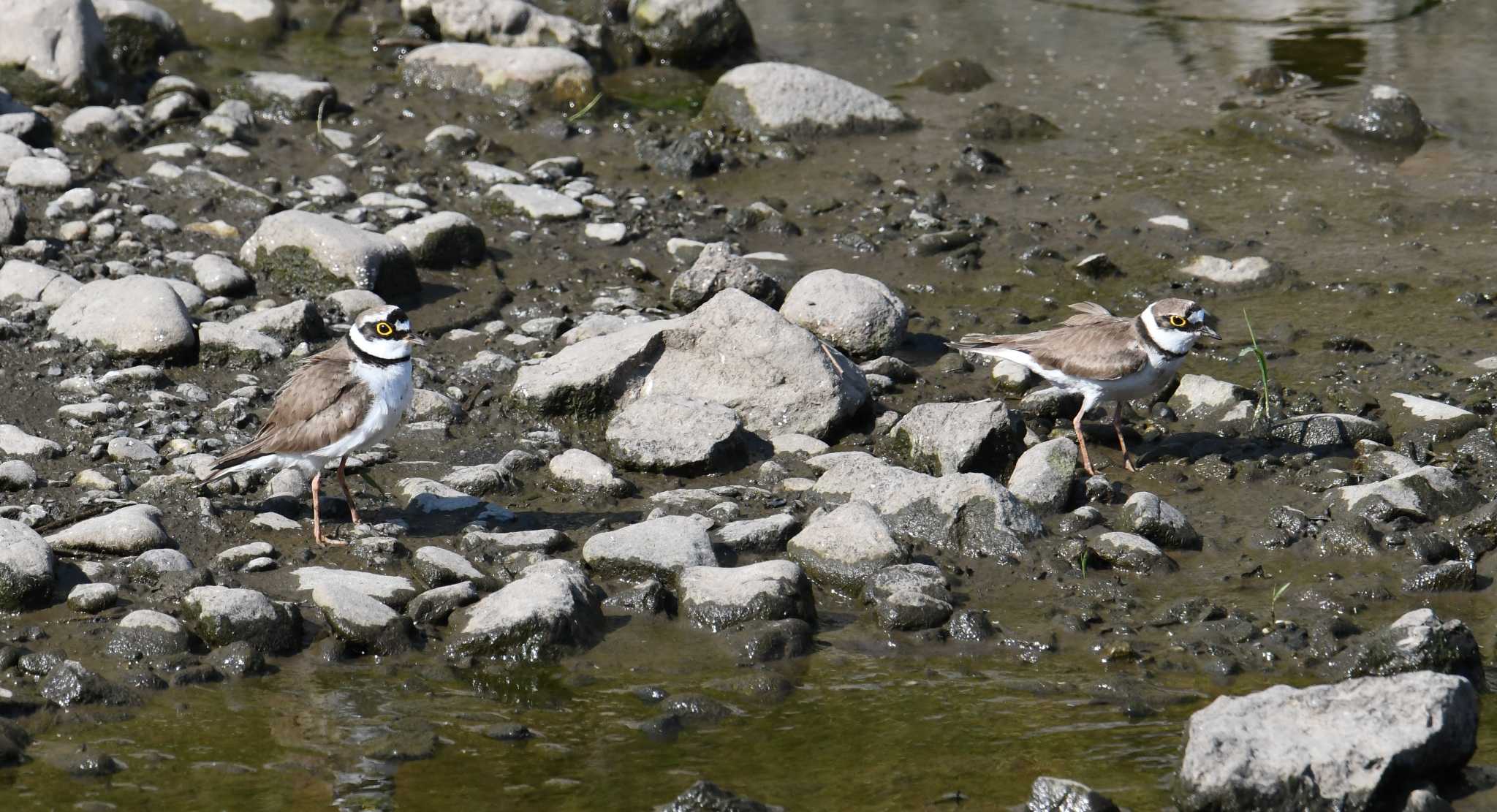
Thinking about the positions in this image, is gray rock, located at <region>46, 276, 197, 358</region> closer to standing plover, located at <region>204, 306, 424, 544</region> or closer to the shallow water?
the shallow water

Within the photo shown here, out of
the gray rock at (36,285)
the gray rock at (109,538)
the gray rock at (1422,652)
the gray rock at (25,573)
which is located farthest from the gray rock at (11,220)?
the gray rock at (1422,652)

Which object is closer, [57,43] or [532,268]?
[532,268]

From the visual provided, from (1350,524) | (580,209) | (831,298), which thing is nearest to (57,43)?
(580,209)

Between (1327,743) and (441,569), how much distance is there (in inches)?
184

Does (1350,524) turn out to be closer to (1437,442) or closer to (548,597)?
(1437,442)

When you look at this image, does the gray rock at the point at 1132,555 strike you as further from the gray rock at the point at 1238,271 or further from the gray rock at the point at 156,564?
the gray rock at the point at 156,564

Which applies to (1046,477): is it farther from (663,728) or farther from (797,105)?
(797,105)

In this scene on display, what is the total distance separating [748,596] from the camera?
8.45 metres

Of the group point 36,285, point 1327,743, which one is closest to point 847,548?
point 1327,743

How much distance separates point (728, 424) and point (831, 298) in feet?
6.28

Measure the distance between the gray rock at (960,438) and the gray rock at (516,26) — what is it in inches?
377

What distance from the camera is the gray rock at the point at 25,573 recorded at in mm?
8359

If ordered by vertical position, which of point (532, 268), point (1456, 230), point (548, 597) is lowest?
point (1456, 230)

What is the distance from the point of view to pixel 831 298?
12000mm
